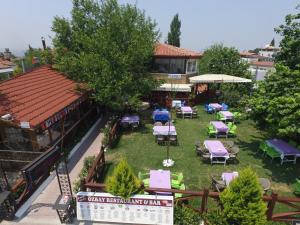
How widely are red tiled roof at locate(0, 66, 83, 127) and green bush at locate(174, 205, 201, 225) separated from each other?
295 inches

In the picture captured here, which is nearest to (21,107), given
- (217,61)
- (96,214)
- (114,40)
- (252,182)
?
(96,214)

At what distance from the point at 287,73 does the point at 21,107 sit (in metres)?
13.8

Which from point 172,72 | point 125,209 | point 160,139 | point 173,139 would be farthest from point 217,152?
point 172,72

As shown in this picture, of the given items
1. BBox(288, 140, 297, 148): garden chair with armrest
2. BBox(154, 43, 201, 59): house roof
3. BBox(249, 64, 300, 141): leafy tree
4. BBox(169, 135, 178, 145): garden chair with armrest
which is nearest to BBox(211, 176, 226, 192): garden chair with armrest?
BBox(249, 64, 300, 141): leafy tree

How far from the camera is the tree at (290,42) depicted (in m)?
12.4

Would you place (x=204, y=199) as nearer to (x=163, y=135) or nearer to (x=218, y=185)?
(x=218, y=185)

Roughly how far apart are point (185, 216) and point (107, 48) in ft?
42.1

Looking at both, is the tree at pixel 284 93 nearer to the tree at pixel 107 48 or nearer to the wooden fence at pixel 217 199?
the wooden fence at pixel 217 199

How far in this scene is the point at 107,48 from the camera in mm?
17297

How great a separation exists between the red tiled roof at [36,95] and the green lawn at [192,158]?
450 centimetres

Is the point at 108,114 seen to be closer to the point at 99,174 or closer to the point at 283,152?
the point at 99,174

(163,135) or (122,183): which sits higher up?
(122,183)

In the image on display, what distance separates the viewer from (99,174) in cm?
1238

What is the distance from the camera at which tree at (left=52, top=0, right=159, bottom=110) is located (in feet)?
56.8
